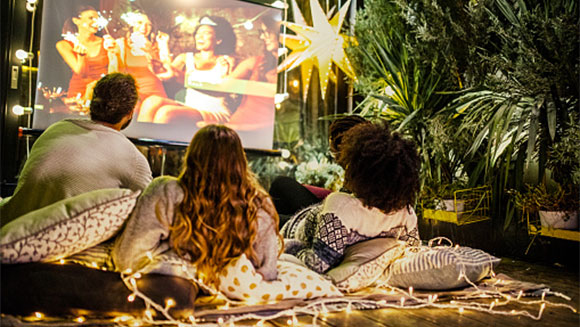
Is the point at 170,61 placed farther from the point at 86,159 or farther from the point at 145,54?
the point at 86,159

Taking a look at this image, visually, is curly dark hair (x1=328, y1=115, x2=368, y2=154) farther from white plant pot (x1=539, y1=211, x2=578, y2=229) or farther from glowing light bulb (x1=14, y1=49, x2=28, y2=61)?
glowing light bulb (x1=14, y1=49, x2=28, y2=61)

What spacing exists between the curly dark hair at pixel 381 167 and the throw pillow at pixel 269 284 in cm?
45

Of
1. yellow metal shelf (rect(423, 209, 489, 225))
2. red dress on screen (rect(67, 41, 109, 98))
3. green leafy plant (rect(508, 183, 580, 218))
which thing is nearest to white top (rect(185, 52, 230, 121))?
red dress on screen (rect(67, 41, 109, 98))

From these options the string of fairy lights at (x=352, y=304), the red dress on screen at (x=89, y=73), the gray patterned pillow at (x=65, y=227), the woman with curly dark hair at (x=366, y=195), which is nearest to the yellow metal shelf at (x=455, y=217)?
the string of fairy lights at (x=352, y=304)

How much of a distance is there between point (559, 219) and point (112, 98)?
271cm

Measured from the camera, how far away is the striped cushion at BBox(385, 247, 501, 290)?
2.19 meters

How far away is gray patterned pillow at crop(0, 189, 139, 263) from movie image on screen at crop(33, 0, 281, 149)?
293 cm

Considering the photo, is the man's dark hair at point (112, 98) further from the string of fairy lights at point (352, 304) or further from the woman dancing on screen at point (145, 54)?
the woman dancing on screen at point (145, 54)

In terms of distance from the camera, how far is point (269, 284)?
6.27ft

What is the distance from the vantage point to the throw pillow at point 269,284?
186cm

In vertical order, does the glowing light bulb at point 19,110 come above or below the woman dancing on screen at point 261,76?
below

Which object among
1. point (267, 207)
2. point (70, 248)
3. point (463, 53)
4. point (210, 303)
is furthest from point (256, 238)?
point (463, 53)

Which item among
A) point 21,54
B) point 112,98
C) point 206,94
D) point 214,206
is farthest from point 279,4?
point 214,206

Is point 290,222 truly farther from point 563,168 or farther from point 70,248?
point 563,168
